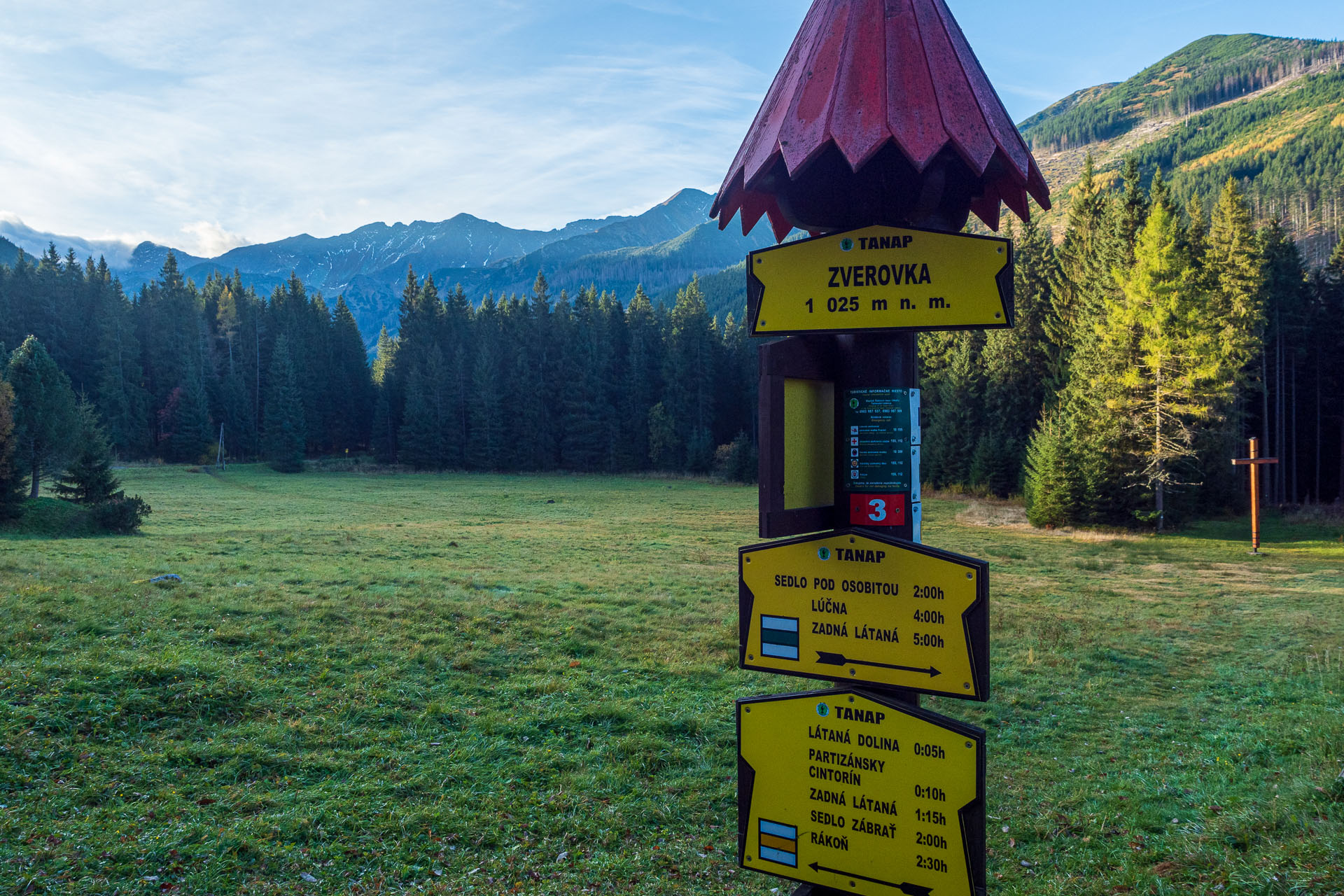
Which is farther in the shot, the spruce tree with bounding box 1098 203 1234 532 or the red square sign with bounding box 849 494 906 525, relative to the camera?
the spruce tree with bounding box 1098 203 1234 532

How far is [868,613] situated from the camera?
262 centimetres

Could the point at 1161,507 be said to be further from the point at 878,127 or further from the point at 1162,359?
the point at 878,127

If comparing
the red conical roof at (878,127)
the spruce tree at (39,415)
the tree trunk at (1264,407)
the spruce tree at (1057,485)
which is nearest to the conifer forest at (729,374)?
the spruce tree at (1057,485)

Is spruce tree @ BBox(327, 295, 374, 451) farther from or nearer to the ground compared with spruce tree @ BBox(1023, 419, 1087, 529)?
farther from the ground

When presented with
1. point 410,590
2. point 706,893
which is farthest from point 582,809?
point 410,590

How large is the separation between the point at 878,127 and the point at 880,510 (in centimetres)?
138

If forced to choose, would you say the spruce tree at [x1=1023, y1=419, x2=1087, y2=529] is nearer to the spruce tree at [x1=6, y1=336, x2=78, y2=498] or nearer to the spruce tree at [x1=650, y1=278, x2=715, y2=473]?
the spruce tree at [x1=650, y1=278, x2=715, y2=473]

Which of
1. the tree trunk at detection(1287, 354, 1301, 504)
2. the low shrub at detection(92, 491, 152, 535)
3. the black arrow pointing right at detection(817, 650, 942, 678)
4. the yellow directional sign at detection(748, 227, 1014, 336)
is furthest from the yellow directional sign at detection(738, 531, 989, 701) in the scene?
the tree trunk at detection(1287, 354, 1301, 504)

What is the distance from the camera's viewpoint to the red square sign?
109 inches

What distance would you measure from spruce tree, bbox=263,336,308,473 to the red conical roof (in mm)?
65917

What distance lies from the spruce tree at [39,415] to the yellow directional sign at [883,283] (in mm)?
32615

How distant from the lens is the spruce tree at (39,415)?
2748cm

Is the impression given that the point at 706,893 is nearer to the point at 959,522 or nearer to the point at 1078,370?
the point at 959,522

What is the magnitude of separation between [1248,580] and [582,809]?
20.5 m
